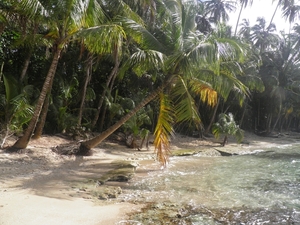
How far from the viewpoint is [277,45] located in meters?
31.1

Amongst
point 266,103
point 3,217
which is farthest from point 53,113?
point 266,103

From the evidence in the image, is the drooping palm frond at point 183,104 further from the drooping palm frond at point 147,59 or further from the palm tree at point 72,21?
the palm tree at point 72,21

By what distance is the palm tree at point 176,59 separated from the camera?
9.41 m

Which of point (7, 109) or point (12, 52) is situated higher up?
point (12, 52)

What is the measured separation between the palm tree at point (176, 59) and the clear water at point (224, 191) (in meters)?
1.29

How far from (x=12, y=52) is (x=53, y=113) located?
133 inches

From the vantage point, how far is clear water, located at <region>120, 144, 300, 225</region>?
20.5ft

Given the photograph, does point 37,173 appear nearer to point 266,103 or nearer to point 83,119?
point 83,119

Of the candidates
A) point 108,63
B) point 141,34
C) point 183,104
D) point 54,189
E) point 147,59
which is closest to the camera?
point 54,189

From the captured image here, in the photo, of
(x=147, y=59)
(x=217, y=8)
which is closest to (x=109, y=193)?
(x=147, y=59)

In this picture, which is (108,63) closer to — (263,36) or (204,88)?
(204,88)

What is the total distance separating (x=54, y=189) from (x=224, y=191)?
467cm

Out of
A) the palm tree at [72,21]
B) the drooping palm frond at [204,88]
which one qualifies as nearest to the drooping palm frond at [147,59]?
the palm tree at [72,21]

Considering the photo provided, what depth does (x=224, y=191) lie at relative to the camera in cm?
820
